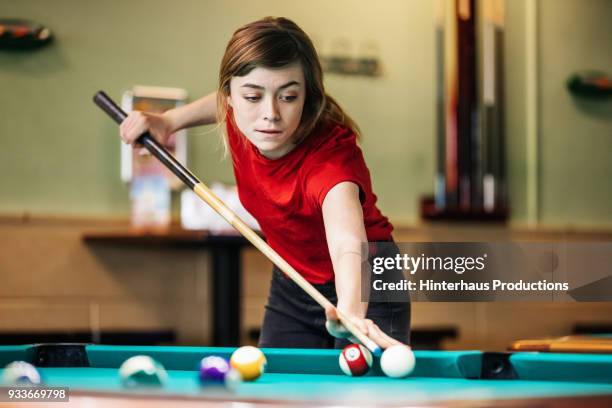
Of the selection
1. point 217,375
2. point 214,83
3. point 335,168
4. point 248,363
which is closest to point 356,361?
point 248,363

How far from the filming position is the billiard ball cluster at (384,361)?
5.28ft

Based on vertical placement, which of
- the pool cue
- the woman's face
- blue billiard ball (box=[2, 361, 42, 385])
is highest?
the woman's face

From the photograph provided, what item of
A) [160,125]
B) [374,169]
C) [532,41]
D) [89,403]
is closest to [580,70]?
[532,41]

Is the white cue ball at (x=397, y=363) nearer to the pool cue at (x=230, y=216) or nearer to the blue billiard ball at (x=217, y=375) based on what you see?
the pool cue at (x=230, y=216)

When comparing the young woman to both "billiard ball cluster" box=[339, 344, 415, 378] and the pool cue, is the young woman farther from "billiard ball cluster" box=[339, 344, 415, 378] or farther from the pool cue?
"billiard ball cluster" box=[339, 344, 415, 378]

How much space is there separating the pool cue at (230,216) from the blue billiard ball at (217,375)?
1.10 ft

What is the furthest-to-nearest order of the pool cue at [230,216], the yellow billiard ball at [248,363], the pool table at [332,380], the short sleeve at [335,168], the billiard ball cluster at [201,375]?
the short sleeve at [335,168] → the pool cue at [230,216] → the yellow billiard ball at [248,363] → the billiard ball cluster at [201,375] → the pool table at [332,380]

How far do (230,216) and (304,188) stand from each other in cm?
22

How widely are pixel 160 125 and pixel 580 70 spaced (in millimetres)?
3920

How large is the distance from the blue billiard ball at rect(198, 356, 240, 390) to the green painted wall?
3.27 metres

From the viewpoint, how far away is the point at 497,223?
5.46 metres

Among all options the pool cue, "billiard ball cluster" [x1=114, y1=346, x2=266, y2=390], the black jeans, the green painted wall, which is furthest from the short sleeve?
the green painted wall

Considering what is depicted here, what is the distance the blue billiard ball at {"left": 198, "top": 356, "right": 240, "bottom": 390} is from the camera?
1421 mm

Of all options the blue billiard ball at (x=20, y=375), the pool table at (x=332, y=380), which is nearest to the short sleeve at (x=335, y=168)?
the pool table at (x=332, y=380)
